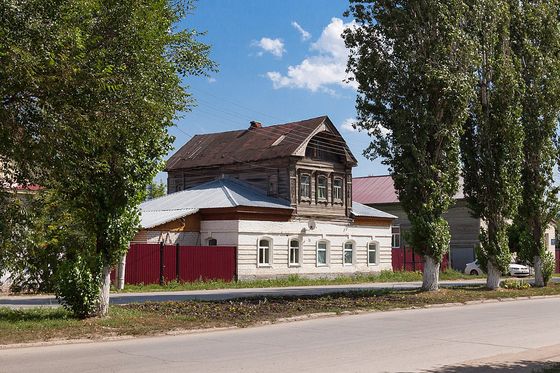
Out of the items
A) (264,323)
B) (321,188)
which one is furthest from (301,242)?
(264,323)

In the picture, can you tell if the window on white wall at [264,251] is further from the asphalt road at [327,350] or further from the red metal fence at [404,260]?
the asphalt road at [327,350]

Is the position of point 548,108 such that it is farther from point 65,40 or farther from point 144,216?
point 65,40

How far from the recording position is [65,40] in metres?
10.6

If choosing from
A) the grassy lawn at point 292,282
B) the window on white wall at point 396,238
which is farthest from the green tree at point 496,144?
the window on white wall at point 396,238

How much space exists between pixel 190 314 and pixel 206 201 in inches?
792

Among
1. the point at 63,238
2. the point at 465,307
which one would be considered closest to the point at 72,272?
the point at 63,238

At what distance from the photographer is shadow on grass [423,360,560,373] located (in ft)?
31.6

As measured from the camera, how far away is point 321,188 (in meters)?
40.9

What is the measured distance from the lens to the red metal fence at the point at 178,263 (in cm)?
3097

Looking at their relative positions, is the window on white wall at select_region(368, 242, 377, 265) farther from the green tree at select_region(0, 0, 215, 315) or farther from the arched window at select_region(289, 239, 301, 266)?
the green tree at select_region(0, 0, 215, 315)

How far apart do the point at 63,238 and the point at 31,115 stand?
17.2 ft

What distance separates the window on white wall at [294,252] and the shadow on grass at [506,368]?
2849 centimetres

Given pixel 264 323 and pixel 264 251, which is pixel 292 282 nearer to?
pixel 264 251

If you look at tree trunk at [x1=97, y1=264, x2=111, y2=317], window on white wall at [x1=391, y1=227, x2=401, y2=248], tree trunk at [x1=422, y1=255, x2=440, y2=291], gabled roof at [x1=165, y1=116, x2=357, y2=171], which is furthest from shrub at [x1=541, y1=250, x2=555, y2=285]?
window on white wall at [x1=391, y1=227, x2=401, y2=248]
